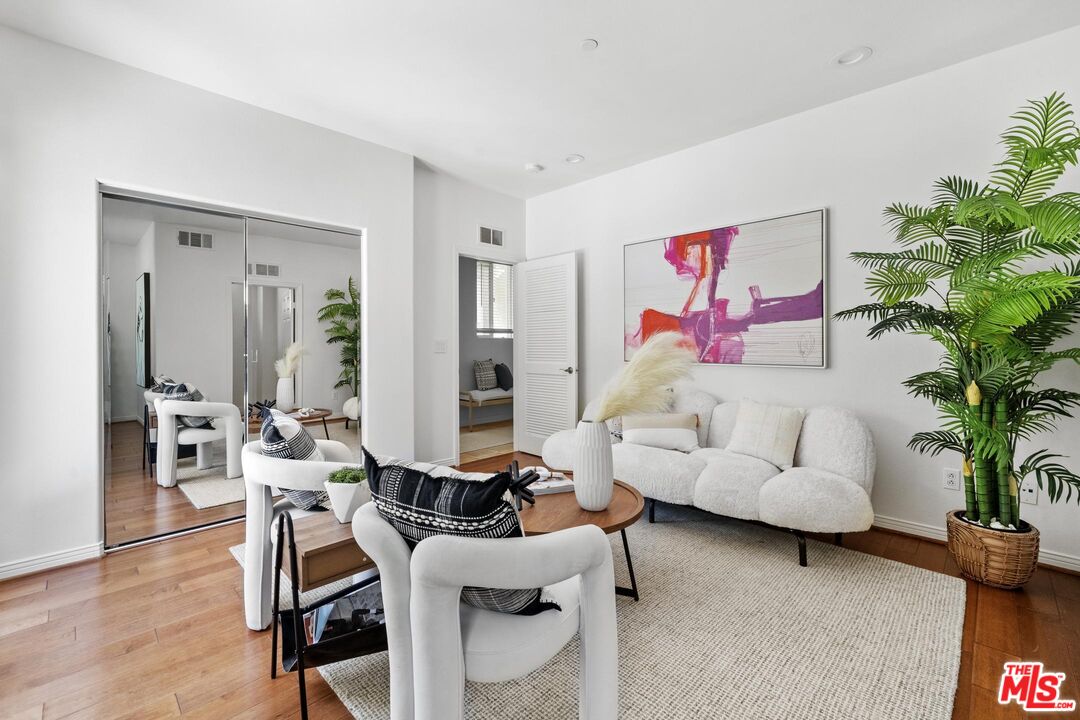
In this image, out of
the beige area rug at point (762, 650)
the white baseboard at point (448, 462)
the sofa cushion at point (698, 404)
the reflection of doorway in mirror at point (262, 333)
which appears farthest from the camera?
the white baseboard at point (448, 462)

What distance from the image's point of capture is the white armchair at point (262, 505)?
5.93 feet

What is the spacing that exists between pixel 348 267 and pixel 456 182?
1483 mm

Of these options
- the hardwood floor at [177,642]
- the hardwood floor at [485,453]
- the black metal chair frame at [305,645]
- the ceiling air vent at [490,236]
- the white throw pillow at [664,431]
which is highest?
the ceiling air vent at [490,236]

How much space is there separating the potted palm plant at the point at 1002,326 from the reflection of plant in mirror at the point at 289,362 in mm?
3629

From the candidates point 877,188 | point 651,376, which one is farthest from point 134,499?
point 877,188

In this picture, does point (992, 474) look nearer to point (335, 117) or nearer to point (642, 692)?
point (642, 692)

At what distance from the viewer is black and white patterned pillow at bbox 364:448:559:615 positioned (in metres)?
1.11

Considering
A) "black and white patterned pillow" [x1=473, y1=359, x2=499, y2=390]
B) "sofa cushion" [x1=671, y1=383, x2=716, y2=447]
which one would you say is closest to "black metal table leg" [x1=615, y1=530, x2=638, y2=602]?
"sofa cushion" [x1=671, y1=383, x2=716, y2=447]

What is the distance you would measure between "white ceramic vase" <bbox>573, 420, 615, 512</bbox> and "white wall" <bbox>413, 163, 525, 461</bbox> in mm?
2603

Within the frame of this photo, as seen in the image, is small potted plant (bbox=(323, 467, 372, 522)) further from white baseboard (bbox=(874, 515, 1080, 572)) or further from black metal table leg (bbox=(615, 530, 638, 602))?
white baseboard (bbox=(874, 515, 1080, 572))

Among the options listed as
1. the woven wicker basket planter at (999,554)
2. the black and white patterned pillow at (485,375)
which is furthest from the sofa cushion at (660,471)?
the black and white patterned pillow at (485,375)

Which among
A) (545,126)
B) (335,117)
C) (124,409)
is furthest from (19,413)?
(545,126)

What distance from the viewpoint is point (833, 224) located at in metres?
3.20

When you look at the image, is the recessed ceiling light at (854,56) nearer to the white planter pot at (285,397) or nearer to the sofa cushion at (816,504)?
the sofa cushion at (816,504)
